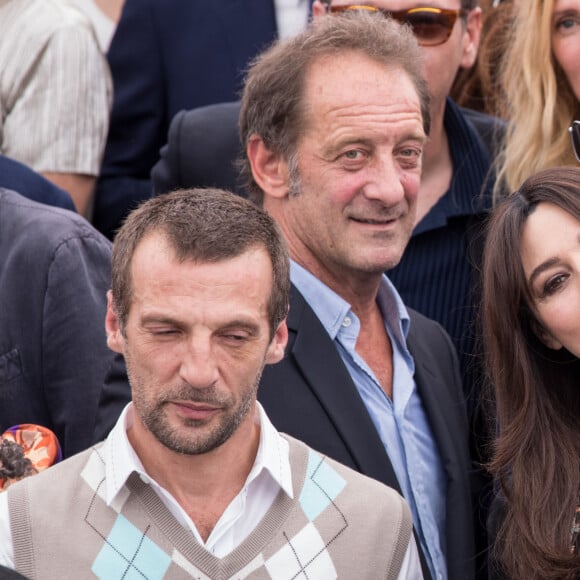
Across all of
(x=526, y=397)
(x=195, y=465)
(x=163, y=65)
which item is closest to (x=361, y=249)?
(x=526, y=397)

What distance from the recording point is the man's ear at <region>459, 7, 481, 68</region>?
15.3 feet

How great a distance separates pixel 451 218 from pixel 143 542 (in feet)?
6.47

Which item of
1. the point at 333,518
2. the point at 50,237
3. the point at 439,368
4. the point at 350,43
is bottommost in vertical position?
the point at 439,368

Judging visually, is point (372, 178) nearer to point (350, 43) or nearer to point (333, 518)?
point (350, 43)

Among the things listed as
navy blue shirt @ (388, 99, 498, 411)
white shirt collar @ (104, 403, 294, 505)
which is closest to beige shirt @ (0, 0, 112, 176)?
navy blue shirt @ (388, 99, 498, 411)

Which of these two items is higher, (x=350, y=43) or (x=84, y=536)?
(x=350, y=43)

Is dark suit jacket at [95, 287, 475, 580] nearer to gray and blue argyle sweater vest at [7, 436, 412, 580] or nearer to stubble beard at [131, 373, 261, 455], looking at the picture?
gray and blue argyle sweater vest at [7, 436, 412, 580]

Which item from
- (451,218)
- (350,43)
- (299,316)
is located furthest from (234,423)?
(451,218)

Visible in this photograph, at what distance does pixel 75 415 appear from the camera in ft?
11.9

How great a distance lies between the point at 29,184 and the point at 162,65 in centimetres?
110

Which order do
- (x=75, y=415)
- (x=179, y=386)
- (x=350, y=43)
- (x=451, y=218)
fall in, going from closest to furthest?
(x=179, y=386) < (x=75, y=415) < (x=350, y=43) < (x=451, y=218)

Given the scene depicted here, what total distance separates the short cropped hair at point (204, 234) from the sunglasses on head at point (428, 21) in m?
1.52

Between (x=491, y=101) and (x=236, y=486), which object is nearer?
(x=236, y=486)

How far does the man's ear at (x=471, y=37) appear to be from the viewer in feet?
15.3
